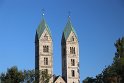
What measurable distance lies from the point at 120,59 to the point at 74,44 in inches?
1918

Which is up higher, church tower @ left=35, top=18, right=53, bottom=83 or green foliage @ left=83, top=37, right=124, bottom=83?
church tower @ left=35, top=18, right=53, bottom=83

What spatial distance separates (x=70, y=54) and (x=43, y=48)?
597 centimetres

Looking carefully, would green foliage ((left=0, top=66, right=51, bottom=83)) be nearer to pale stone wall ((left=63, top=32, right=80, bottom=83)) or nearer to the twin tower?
the twin tower

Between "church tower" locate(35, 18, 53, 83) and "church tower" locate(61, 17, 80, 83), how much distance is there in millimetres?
3887

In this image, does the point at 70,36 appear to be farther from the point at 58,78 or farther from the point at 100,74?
the point at 100,74

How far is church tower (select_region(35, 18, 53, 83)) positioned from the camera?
138 m

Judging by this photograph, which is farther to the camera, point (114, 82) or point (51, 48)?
point (51, 48)

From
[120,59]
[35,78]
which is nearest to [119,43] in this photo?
[120,59]

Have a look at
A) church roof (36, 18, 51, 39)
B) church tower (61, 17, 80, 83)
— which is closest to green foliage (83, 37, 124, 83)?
church tower (61, 17, 80, 83)

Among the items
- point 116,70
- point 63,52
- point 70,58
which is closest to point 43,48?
point 63,52

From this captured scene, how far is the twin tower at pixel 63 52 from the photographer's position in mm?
137875

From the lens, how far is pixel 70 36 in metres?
142

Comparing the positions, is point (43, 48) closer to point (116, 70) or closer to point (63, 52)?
point (63, 52)

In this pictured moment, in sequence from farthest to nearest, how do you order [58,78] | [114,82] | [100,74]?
1. [58,78]
2. [100,74]
3. [114,82]
